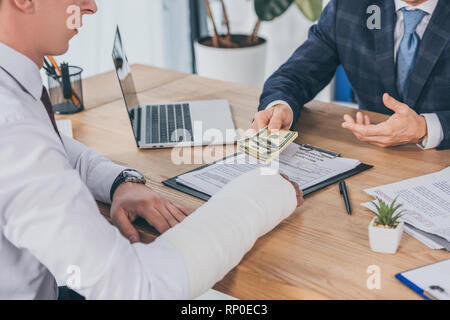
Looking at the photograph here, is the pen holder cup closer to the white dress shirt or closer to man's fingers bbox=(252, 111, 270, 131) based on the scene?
man's fingers bbox=(252, 111, 270, 131)

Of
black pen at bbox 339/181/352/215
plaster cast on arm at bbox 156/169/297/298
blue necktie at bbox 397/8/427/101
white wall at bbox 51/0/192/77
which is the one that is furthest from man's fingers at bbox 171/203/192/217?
white wall at bbox 51/0/192/77

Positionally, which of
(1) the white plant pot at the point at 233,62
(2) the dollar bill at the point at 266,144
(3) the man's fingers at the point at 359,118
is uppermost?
(3) the man's fingers at the point at 359,118

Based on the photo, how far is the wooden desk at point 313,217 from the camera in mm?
853

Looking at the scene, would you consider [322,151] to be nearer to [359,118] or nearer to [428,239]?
[359,118]

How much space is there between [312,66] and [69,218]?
1219mm

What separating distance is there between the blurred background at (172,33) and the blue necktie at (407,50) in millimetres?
1731

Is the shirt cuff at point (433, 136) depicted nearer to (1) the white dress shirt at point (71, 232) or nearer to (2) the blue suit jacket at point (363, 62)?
(2) the blue suit jacket at point (363, 62)

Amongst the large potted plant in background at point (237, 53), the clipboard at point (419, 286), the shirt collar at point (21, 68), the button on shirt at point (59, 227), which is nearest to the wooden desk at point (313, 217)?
the clipboard at point (419, 286)

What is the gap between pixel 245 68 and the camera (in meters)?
3.28

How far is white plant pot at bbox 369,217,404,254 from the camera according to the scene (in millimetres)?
889

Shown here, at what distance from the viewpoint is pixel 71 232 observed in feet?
2.30

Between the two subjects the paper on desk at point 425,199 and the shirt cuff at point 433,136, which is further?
the shirt cuff at point 433,136

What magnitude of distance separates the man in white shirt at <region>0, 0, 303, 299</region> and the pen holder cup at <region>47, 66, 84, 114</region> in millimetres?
679
